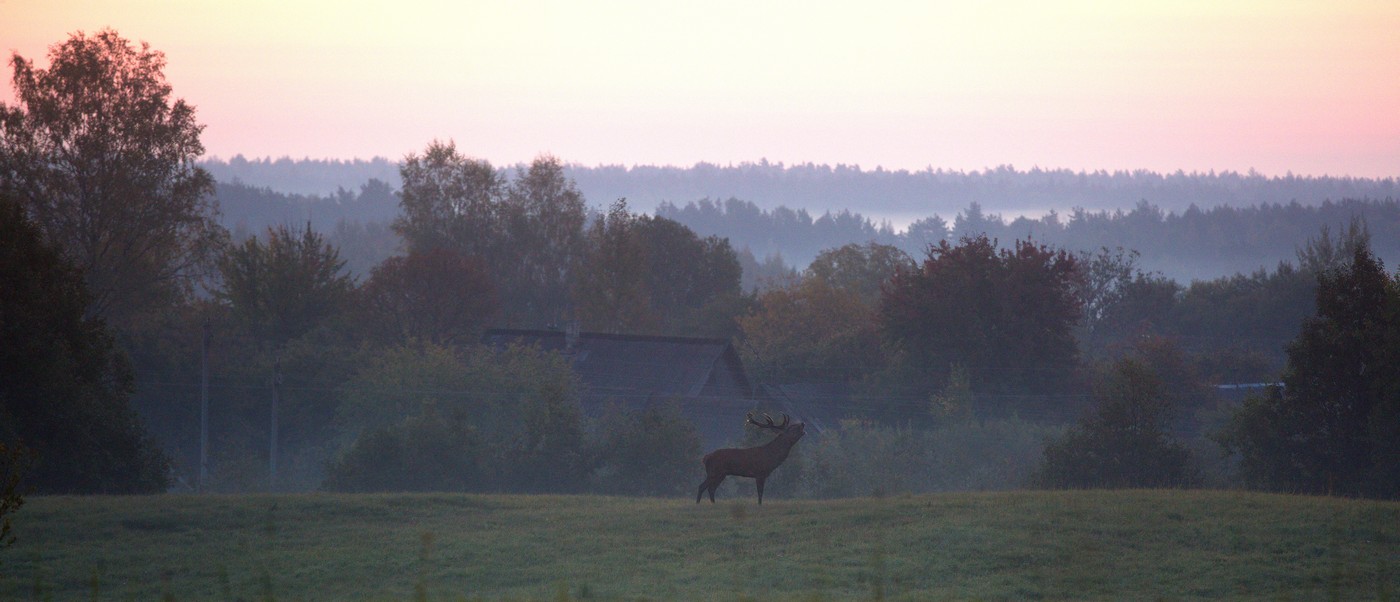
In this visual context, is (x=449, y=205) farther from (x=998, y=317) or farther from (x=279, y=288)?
(x=998, y=317)

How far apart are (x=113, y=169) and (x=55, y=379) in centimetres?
2383

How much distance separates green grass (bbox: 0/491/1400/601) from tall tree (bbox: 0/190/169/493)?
517cm

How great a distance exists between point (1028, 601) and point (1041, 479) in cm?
1946

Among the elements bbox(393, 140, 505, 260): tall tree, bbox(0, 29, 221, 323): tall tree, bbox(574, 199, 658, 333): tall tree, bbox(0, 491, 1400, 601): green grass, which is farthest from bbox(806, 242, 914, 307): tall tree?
bbox(0, 491, 1400, 601): green grass

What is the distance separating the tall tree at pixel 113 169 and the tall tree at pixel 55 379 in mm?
19499

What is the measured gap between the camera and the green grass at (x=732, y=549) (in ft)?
44.9

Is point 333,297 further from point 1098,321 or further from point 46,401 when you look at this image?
point 1098,321

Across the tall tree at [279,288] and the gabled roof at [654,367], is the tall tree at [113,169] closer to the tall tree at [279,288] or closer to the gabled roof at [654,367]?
the tall tree at [279,288]

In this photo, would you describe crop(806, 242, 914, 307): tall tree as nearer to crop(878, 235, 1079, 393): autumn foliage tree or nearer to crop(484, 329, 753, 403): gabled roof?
crop(878, 235, 1079, 393): autumn foliage tree

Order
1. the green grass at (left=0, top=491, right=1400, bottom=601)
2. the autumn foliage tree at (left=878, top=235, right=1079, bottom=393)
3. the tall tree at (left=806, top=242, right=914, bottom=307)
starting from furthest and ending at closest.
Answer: the tall tree at (left=806, top=242, right=914, bottom=307)
the autumn foliage tree at (left=878, top=235, right=1079, bottom=393)
the green grass at (left=0, top=491, right=1400, bottom=601)

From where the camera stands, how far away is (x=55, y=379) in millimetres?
24609

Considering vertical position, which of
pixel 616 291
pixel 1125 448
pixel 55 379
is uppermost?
pixel 616 291

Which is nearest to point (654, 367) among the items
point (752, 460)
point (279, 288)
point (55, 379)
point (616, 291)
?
point (279, 288)

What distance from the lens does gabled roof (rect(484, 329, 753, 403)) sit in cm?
4988
